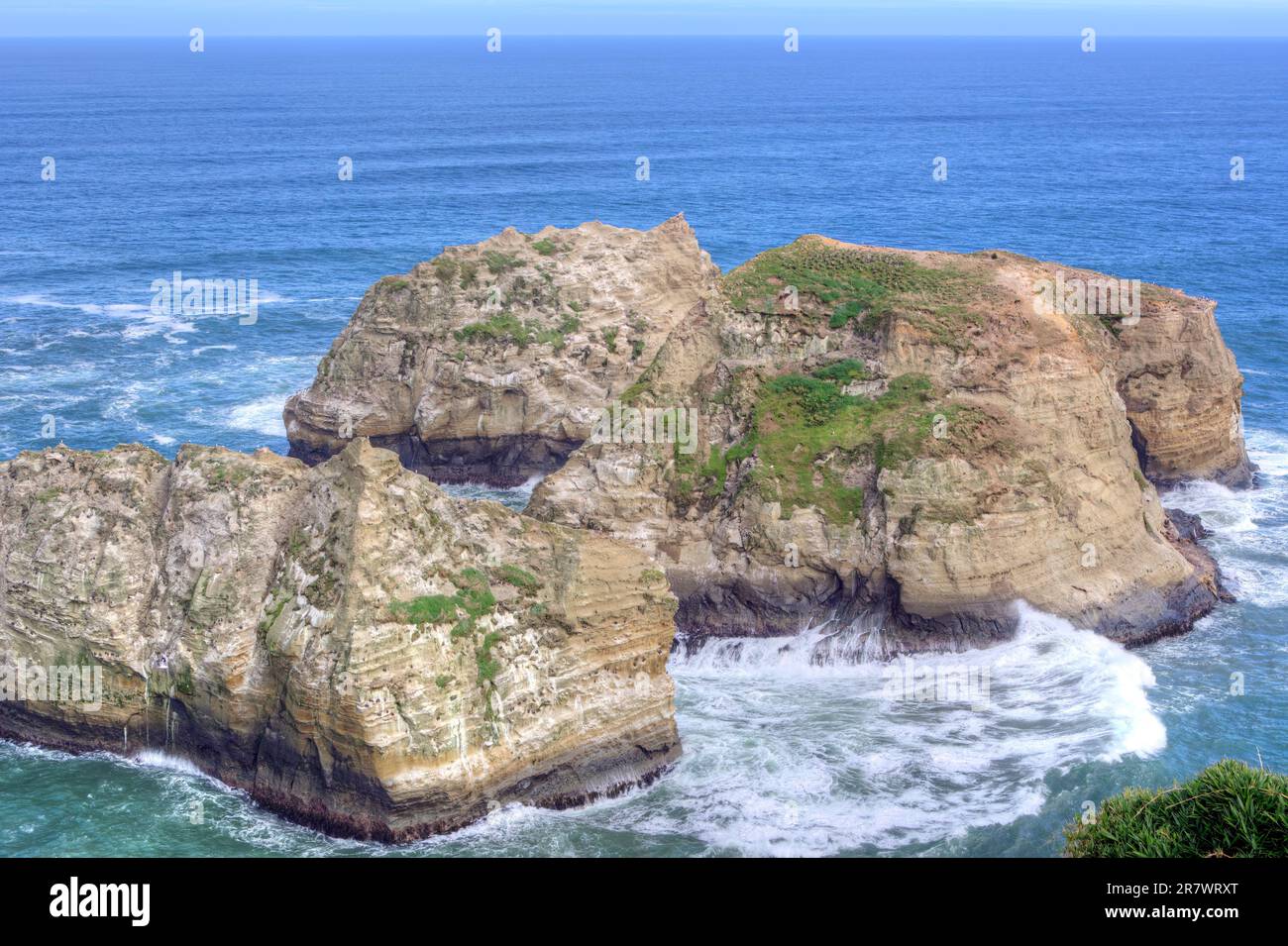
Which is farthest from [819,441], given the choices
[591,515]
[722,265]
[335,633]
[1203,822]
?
[722,265]

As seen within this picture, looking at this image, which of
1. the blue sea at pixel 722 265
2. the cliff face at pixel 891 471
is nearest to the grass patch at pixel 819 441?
the cliff face at pixel 891 471

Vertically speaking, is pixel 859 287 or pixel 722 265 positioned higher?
pixel 859 287

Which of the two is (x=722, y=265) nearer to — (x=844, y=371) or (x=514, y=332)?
(x=514, y=332)

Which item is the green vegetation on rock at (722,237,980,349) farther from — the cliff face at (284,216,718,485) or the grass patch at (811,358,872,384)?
the cliff face at (284,216,718,485)

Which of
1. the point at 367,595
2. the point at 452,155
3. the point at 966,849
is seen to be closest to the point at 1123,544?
the point at 966,849

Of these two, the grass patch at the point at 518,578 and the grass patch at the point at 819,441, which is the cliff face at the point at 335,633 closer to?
the grass patch at the point at 518,578

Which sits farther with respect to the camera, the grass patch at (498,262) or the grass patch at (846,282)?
the grass patch at (498,262)
